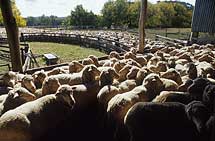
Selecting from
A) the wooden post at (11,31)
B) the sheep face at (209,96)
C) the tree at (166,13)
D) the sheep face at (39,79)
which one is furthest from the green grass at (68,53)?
the tree at (166,13)

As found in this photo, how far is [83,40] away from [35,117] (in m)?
25.6

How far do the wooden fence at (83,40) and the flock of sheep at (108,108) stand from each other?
41.9 feet

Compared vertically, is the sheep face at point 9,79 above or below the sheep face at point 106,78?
below

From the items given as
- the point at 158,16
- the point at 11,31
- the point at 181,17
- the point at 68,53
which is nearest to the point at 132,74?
the point at 11,31

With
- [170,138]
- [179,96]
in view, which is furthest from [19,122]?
[179,96]

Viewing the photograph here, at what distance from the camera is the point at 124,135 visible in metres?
5.74

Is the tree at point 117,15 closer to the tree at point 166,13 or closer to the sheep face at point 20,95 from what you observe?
the tree at point 166,13

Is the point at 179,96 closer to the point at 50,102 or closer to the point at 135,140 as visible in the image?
the point at 135,140

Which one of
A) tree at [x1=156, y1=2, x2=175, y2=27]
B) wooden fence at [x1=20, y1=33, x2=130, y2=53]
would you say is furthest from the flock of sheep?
tree at [x1=156, y1=2, x2=175, y2=27]

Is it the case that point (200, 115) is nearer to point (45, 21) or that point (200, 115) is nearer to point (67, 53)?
point (67, 53)

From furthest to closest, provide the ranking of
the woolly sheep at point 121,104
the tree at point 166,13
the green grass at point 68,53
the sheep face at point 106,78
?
the tree at point 166,13 < the green grass at point 68,53 < the sheep face at point 106,78 < the woolly sheep at point 121,104

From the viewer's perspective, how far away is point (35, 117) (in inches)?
207

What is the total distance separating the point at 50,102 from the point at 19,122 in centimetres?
108

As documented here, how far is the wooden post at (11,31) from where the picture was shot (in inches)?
323
